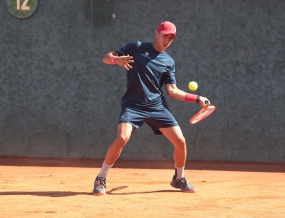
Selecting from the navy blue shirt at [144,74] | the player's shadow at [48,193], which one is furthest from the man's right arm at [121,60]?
the player's shadow at [48,193]

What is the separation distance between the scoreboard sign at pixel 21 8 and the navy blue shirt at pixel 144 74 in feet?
11.8

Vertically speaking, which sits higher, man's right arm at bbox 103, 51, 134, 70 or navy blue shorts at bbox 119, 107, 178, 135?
man's right arm at bbox 103, 51, 134, 70

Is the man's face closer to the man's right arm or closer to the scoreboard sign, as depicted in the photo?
the man's right arm

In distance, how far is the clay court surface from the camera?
18.9 ft

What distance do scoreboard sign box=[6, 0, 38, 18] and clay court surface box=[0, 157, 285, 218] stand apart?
223cm

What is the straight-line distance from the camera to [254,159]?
→ 9.90 m

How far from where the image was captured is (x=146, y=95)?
681cm

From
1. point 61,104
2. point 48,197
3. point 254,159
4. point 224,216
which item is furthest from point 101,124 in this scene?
point 224,216

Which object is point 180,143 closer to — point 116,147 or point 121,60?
point 116,147

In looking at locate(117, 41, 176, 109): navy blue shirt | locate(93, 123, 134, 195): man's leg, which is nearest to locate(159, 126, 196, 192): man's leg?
locate(117, 41, 176, 109): navy blue shirt

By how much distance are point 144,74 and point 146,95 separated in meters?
0.22

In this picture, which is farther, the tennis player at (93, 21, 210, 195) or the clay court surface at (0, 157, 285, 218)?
the tennis player at (93, 21, 210, 195)

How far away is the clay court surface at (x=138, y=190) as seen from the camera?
5.77 m

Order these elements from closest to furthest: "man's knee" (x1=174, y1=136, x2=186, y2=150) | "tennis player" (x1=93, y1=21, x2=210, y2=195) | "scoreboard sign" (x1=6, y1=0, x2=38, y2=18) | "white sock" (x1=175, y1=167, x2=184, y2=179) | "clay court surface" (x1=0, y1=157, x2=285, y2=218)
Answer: "clay court surface" (x1=0, y1=157, x2=285, y2=218) < "tennis player" (x1=93, y1=21, x2=210, y2=195) < "man's knee" (x1=174, y1=136, x2=186, y2=150) < "white sock" (x1=175, y1=167, x2=184, y2=179) < "scoreboard sign" (x1=6, y1=0, x2=38, y2=18)
